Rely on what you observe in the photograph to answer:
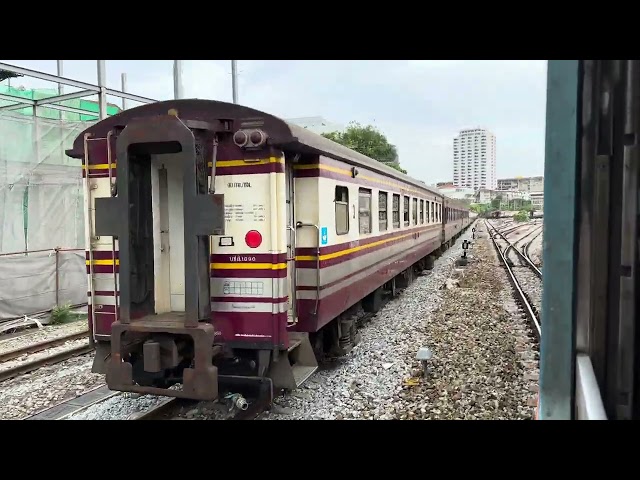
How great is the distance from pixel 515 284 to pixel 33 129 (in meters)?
12.8

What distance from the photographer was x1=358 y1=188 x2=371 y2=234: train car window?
26.4 feet

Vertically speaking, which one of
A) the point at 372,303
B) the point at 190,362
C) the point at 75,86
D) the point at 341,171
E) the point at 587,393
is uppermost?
the point at 75,86

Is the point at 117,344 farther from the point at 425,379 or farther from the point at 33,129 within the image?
the point at 33,129

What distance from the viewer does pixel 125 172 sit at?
205 inches

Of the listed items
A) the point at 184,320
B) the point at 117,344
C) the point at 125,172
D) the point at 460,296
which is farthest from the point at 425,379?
the point at 460,296

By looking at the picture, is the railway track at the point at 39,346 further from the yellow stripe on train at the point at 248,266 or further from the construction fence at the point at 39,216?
the yellow stripe on train at the point at 248,266

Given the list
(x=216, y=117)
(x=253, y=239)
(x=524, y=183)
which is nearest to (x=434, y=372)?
(x=253, y=239)

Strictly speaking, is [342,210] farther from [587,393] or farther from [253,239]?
[587,393]

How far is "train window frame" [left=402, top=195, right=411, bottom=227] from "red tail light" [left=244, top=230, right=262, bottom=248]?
271 inches

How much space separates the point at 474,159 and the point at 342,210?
135095 mm

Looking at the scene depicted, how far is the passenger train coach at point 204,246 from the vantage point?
516cm

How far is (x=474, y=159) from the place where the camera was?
A: 443 ft

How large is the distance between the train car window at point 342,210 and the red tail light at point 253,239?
5.36 feet

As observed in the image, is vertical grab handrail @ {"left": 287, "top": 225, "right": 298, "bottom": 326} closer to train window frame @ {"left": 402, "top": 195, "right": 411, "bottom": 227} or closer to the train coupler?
the train coupler
